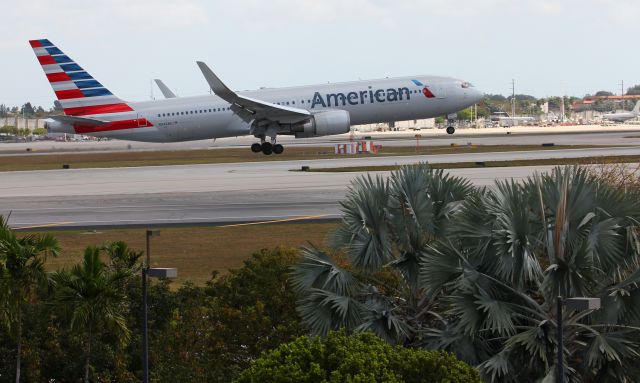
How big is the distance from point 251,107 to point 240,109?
996 millimetres

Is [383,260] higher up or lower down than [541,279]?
higher up

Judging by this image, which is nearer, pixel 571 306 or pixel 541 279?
pixel 571 306

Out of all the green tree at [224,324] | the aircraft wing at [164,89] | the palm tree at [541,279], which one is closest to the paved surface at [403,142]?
the aircraft wing at [164,89]

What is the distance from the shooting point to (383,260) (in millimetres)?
19641

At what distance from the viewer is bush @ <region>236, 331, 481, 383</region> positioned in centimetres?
1471

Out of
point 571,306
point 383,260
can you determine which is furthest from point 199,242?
point 571,306

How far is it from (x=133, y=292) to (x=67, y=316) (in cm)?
358

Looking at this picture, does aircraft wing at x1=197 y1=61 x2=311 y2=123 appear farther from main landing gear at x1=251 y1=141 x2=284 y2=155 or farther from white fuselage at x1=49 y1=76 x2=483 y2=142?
main landing gear at x1=251 y1=141 x2=284 y2=155

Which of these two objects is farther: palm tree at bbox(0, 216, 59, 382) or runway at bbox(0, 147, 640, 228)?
runway at bbox(0, 147, 640, 228)

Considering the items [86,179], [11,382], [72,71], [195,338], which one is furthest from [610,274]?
[72,71]

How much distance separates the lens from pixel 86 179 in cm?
5866

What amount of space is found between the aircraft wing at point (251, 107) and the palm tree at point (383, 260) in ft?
145

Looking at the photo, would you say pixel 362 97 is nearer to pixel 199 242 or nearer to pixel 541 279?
pixel 199 242

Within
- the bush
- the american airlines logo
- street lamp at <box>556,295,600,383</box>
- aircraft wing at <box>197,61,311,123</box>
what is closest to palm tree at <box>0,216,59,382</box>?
the bush
